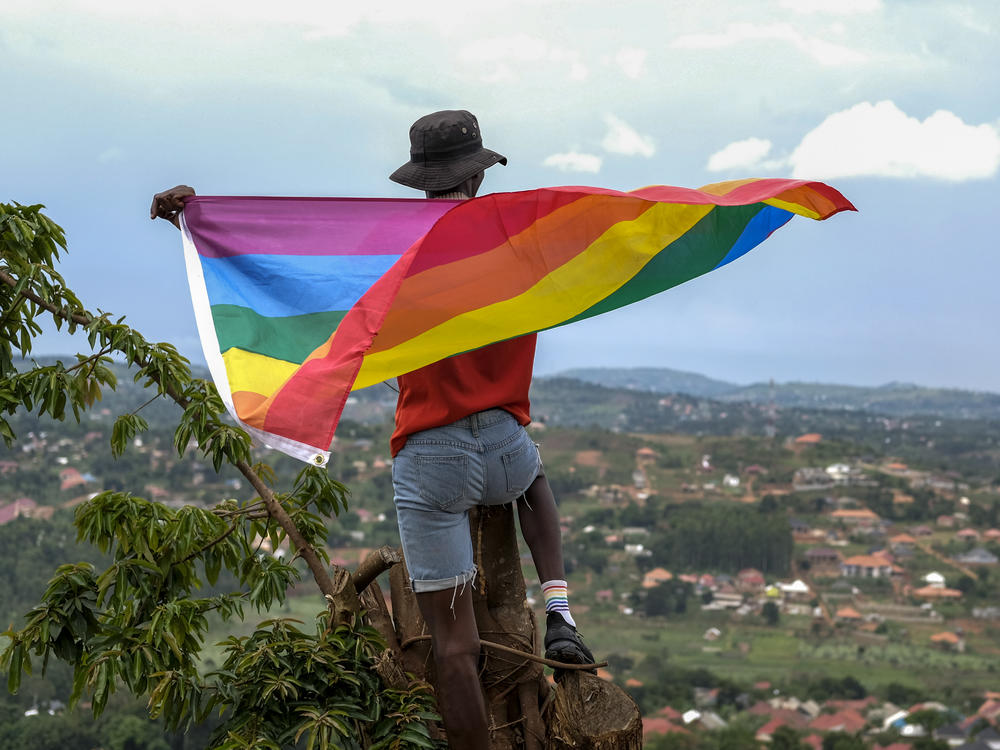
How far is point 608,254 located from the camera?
13.7 ft

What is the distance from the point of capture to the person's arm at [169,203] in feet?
13.4

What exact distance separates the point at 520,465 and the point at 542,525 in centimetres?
42

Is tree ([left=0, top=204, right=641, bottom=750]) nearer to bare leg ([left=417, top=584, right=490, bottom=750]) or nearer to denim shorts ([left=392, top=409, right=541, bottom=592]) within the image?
bare leg ([left=417, top=584, right=490, bottom=750])

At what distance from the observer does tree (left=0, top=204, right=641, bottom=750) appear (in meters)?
4.13

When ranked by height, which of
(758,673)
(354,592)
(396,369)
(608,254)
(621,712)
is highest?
(608,254)

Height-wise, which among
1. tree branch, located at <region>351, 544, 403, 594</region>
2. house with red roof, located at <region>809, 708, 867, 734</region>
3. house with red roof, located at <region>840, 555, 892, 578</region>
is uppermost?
tree branch, located at <region>351, 544, 403, 594</region>

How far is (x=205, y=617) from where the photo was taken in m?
4.59

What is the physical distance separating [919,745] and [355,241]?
6666 centimetres

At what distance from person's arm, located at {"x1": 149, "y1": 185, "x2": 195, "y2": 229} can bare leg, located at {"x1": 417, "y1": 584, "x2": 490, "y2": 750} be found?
5.67ft

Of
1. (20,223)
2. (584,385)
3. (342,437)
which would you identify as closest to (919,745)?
(342,437)

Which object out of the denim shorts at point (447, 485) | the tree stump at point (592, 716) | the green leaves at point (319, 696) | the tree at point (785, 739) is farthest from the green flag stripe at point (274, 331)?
the tree at point (785, 739)

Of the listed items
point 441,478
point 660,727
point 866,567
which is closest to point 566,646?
point 441,478

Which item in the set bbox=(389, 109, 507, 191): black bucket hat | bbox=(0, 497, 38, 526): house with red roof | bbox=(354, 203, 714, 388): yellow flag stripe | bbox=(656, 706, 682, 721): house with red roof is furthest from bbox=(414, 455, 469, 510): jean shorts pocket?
bbox=(0, 497, 38, 526): house with red roof

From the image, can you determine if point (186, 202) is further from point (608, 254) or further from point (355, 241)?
point (608, 254)
